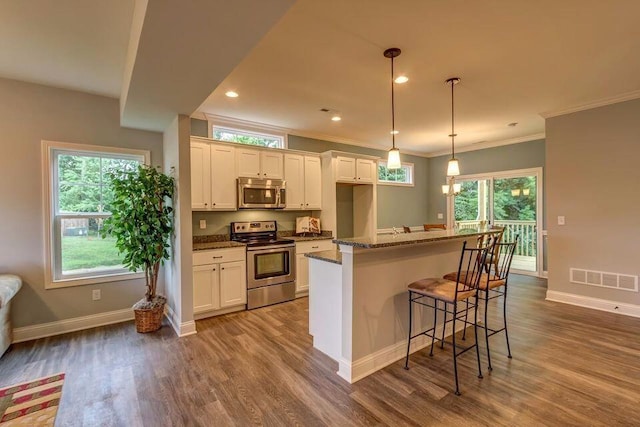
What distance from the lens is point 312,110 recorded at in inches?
164

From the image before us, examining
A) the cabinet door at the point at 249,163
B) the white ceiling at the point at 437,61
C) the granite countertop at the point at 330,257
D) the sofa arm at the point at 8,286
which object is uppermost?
the white ceiling at the point at 437,61

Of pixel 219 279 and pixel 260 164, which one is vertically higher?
pixel 260 164

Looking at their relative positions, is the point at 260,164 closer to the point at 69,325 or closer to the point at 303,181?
the point at 303,181

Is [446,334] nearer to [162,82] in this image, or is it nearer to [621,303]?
[621,303]

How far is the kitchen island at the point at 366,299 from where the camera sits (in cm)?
237

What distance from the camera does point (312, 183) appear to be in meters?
5.08

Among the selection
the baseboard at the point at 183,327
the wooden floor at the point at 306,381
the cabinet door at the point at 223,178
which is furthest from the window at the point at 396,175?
the baseboard at the point at 183,327

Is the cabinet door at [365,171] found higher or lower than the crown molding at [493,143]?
lower

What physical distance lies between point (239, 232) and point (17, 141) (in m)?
2.62

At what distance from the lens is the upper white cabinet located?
3941 millimetres

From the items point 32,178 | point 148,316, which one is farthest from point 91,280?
point 32,178

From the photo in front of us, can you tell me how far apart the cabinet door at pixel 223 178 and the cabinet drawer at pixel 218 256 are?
66 cm

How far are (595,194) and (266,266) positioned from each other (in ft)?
15.0

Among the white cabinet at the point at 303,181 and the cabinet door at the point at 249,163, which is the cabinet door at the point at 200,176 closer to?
the cabinet door at the point at 249,163
